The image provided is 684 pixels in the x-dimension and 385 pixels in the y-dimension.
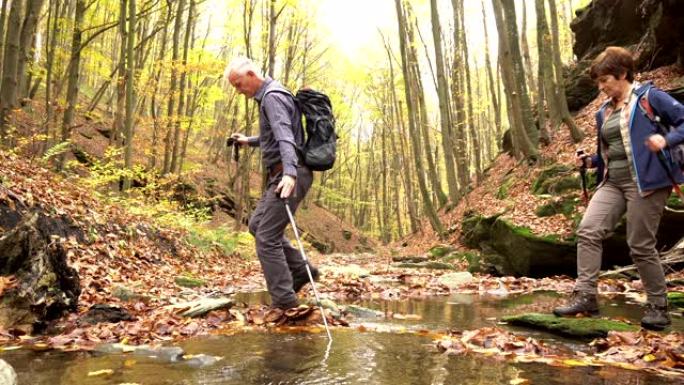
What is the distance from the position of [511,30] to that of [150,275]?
12.0 m

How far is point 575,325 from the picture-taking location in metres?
3.79

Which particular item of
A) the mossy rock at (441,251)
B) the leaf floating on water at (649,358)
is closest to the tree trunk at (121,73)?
the mossy rock at (441,251)

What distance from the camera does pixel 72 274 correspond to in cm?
461

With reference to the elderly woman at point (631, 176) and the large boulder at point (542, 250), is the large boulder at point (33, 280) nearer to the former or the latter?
the elderly woman at point (631, 176)

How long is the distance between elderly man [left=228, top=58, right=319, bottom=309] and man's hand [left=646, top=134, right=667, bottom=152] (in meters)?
2.81

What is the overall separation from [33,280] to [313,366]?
274cm

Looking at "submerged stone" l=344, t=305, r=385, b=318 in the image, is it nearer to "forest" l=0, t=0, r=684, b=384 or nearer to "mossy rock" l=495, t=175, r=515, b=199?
"forest" l=0, t=0, r=684, b=384

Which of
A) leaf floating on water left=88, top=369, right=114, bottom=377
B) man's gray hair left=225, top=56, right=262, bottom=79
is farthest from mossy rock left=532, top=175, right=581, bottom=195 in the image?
leaf floating on water left=88, top=369, right=114, bottom=377

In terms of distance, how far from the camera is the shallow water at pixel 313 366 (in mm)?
2486

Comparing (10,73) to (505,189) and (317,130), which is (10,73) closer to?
(317,130)

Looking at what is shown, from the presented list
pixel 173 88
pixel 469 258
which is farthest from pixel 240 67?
pixel 173 88

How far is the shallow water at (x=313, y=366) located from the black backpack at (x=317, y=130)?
1.50 m

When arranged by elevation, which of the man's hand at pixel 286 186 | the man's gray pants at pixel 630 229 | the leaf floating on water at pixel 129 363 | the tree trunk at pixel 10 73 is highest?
the tree trunk at pixel 10 73

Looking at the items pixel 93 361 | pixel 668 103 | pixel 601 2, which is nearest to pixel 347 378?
pixel 93 361
